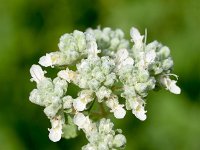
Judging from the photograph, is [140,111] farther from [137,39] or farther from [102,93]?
[137,39]

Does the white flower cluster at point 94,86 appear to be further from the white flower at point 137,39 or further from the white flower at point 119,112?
the white flower at point 137,39

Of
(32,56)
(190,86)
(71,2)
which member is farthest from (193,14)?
(32,56)

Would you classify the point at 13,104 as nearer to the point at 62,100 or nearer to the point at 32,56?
the point at 32,56

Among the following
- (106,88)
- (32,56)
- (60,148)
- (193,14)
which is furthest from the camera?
(193,14)

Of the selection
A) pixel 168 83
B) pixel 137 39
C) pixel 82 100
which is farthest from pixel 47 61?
pixel 168 83

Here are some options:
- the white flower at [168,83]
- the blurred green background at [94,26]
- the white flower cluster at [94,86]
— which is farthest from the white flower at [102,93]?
the blurred green background at [94,26]
